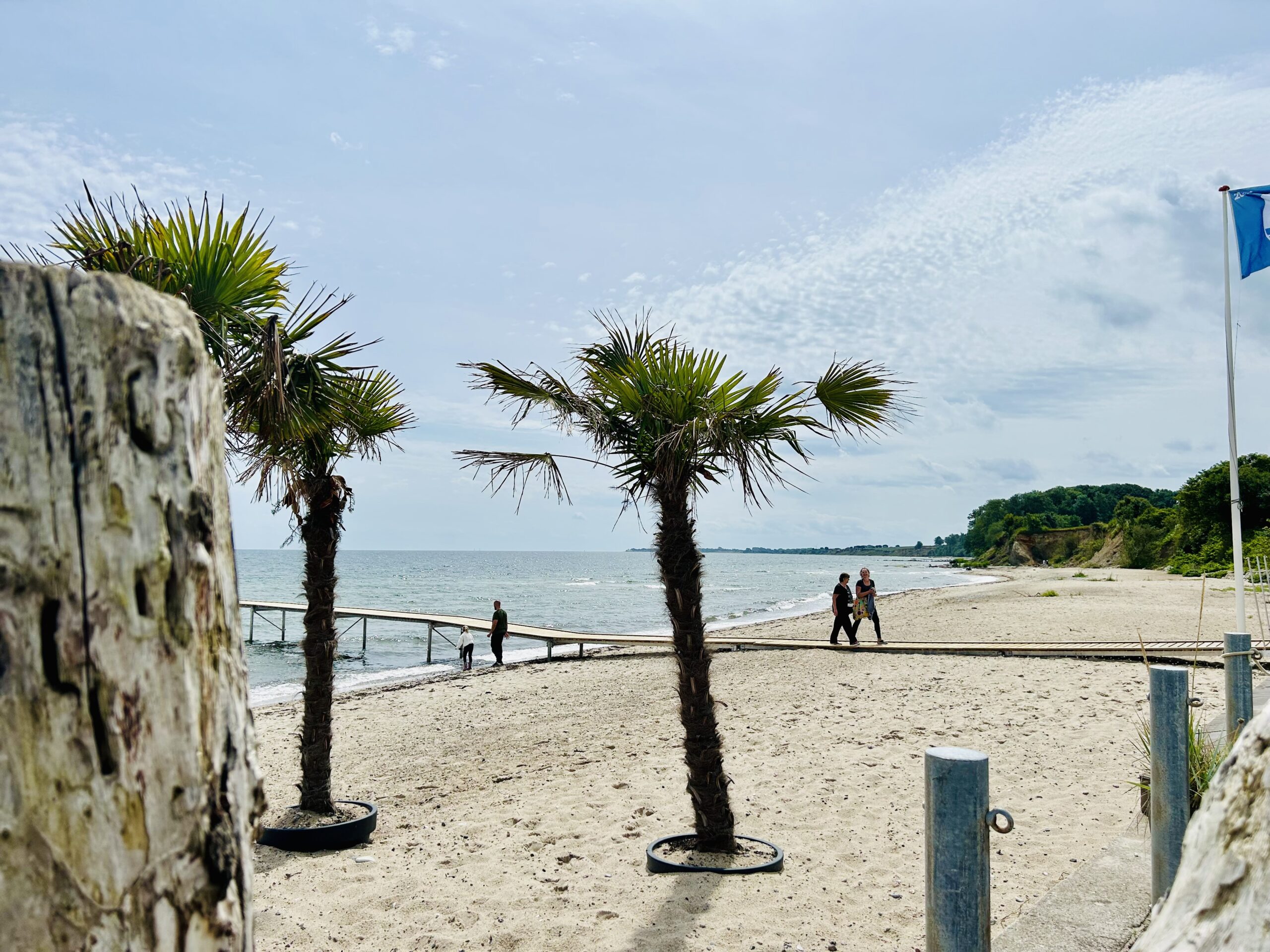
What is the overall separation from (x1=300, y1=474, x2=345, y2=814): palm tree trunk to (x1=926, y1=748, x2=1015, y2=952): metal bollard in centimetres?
542

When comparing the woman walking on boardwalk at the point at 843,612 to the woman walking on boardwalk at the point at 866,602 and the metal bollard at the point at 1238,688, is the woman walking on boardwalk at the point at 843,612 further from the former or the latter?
the metal bollard at the point at 1238,688

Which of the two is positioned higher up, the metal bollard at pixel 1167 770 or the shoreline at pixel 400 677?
the metal bollard at pixel 1167 770

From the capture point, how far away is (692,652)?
5.77m

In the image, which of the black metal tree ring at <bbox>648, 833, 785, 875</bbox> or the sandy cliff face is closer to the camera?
the black metal tree ring at <bbox>648, 833, 785, 875</bbox>

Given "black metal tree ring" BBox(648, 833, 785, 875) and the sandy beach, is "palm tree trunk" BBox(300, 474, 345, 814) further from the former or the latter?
"black metal tree ring" BBox(648, 833, 785, 875)

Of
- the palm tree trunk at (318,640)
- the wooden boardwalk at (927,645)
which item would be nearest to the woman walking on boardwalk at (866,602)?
the wooden boardwalk at (927,645)

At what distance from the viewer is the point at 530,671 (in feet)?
65.0

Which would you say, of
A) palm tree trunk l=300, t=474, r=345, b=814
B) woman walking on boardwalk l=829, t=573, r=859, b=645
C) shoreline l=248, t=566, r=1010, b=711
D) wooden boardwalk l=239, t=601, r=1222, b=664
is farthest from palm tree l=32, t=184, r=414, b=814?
woman walking on boardwalk l=829, t=573, r=859, b=645

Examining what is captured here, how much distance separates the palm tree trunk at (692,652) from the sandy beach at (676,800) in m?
0.46

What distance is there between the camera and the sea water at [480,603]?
26.0m

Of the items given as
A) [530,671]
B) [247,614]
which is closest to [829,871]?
[530,671]

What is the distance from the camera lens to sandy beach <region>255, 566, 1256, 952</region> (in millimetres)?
5105

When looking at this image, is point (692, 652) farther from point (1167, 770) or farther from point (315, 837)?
point (315, 837)

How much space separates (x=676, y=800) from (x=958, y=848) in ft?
17.2
